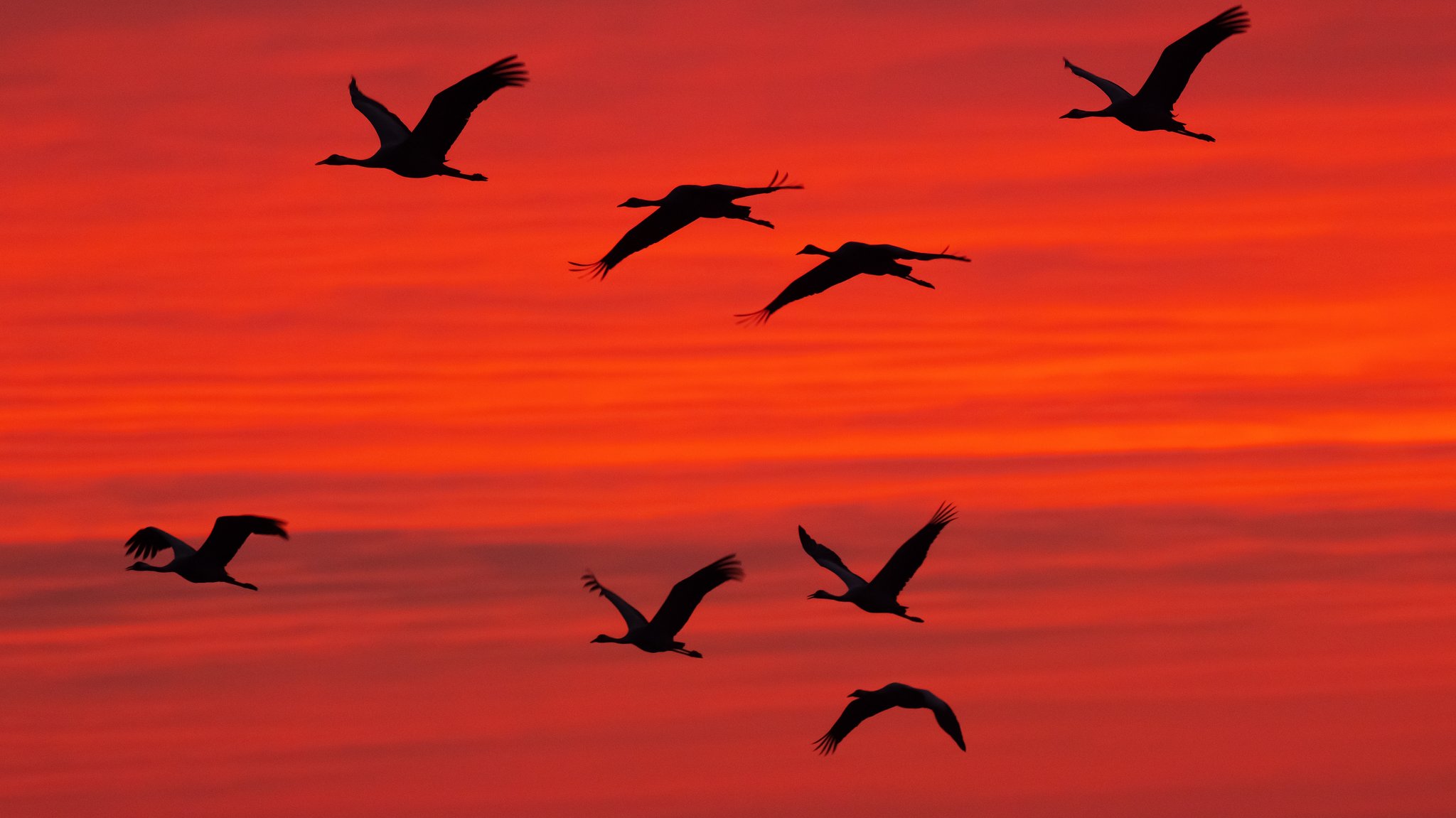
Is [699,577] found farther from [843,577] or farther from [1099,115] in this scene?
[1099,115]

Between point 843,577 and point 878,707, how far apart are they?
3085 millimetres

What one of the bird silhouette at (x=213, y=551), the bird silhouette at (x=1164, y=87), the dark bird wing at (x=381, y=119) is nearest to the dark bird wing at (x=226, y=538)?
the bird silhouette at (x=213, y=551)

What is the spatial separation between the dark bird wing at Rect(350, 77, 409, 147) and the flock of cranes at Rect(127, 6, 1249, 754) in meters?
0.02

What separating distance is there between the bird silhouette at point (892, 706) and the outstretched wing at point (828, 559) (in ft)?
6.60

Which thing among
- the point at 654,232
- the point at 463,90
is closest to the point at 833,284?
the point at 654,232

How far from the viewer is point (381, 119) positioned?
52.5 metres

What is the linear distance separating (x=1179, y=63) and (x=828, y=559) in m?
11.4

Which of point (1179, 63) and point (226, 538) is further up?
point (1179, 63)

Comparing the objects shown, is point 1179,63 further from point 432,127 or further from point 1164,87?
point 432,127

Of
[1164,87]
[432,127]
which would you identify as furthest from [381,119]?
[1164,87]

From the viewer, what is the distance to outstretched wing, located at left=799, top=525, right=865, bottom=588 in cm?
5397

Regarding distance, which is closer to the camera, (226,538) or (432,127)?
(432,127)

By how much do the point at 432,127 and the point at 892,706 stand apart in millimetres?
14301

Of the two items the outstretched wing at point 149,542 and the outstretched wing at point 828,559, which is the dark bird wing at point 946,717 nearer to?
the outstretched wing at point 828,559
